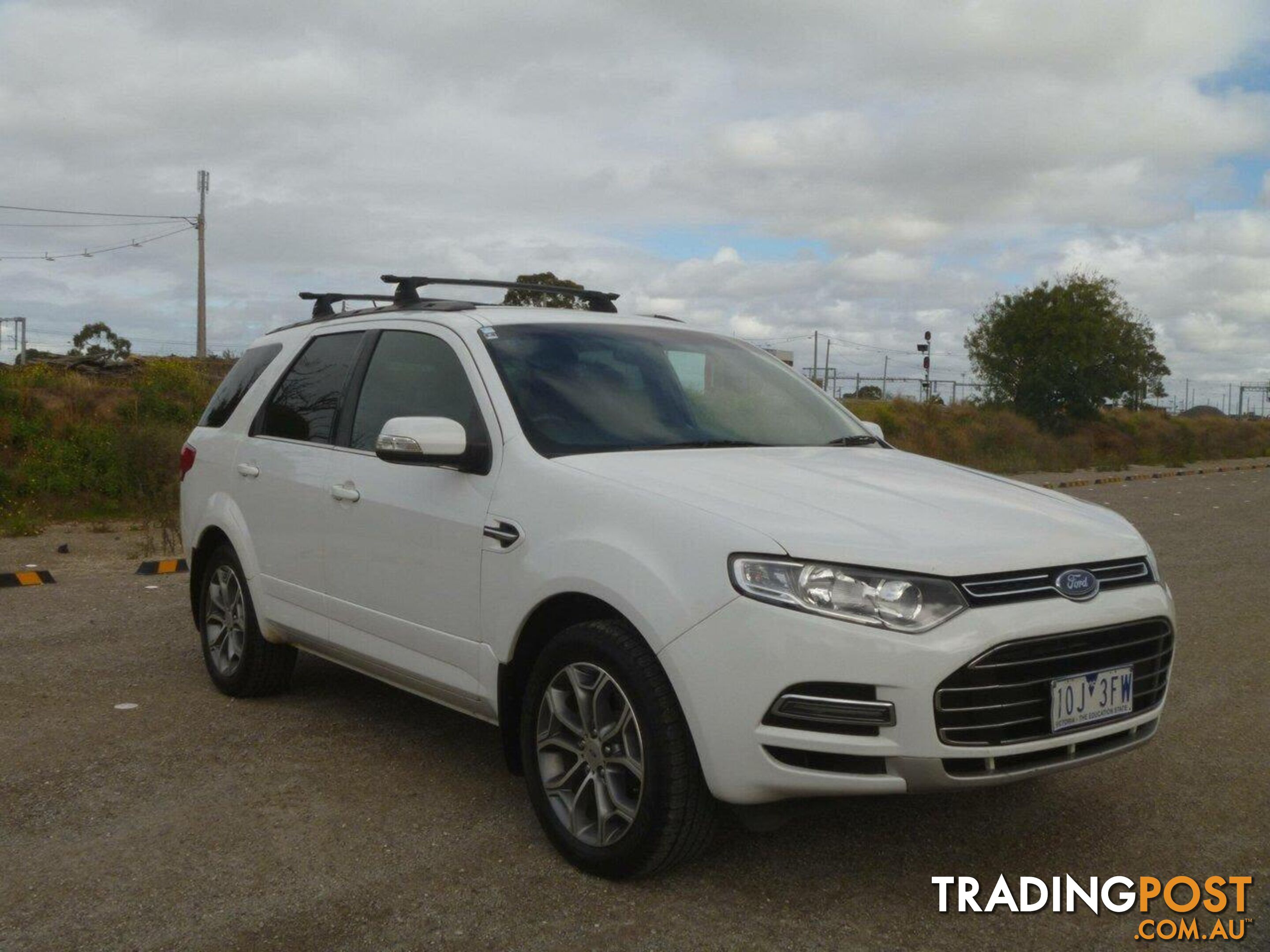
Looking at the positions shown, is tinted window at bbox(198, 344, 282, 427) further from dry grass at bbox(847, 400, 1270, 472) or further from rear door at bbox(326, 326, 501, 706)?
dry grass at bbox(847, 400, 1270, 472)

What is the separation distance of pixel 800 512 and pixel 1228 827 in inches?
78.3

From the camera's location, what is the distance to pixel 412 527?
4.54 metres

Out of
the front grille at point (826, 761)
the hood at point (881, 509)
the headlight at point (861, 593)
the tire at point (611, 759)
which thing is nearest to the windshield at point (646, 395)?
the hood at point (881, 509)

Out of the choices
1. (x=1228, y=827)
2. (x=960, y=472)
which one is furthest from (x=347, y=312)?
(x=1228, y=827)

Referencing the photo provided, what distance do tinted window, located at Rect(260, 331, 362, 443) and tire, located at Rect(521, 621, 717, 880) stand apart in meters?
1.87

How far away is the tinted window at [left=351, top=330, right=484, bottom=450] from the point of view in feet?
15.3

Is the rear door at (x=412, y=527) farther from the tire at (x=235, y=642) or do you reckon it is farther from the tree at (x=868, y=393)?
the tree at (x=868, y=393)

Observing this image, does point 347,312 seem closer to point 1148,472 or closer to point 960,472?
point 960,472

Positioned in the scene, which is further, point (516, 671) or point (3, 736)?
point (3, 736)

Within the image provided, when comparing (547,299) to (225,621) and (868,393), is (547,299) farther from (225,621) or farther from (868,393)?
(868,393)

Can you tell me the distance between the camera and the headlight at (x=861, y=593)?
3305 millimetres

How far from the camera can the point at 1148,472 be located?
1211 inches

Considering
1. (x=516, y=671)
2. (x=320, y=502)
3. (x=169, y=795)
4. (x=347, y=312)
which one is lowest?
(x=169, y=795)

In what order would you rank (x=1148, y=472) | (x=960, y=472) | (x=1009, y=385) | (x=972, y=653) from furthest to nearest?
1. (x=1009, y=385)
2. (x=1148, y=472)
3. (x=960, y=472)
4. (x=972, y=653)
